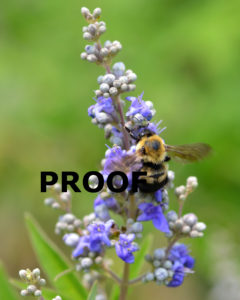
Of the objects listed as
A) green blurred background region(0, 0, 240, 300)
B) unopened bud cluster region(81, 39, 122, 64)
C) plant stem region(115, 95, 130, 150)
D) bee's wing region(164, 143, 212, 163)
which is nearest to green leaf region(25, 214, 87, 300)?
plant stem region(115, 95, 130, 150)

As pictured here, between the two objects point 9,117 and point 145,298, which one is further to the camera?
point 9,117

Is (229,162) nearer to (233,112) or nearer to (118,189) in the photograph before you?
(233,112)

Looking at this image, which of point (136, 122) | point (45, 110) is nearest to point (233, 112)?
point (45, 110)

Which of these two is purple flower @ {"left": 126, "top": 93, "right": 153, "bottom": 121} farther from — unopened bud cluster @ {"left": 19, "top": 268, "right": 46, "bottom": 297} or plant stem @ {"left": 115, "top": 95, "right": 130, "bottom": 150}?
unopened bud cluster @ {"left": 19, "top": 268, "right": 46, "bottom": 297}

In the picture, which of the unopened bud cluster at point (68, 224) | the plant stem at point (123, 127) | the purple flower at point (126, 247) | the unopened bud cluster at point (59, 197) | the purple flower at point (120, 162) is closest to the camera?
the purple flower at point (120, 162)

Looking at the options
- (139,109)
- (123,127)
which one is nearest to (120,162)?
(123,127)

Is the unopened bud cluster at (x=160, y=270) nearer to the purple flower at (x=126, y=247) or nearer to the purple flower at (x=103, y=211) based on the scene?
the purple flower at (x=126, y=247)

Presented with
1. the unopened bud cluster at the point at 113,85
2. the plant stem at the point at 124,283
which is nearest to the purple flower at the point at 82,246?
the plant stem at the point at 124,283

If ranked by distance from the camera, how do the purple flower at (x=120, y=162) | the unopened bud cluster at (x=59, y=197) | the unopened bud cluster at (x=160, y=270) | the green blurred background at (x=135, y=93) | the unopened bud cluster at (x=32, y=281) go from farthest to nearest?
the green blurred background at (x=135, y=93), the unopened bud cluster at (x=59, y=197), the unopened bud cluster at (x=160, y=270), the purple flower at (x=120, y=162), the unopened bud cluster at (x=32, y=281)
